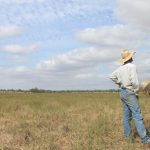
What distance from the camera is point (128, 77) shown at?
9633 millimetres

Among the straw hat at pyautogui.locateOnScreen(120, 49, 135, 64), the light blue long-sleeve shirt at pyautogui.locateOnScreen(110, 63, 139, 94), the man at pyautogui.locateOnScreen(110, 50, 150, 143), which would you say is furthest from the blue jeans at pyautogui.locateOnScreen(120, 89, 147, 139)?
the straw hat at pyautogui.locateOnScreen(120, 49, 135, 64)

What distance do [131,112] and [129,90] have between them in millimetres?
537

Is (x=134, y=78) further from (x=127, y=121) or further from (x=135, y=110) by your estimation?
(x=127, y=121)

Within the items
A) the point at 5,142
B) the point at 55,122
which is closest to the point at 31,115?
the point at 55,122

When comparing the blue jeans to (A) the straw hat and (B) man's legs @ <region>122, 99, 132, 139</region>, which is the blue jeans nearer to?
(B) man's legs @ <region>122, 99, 132, 139</region>

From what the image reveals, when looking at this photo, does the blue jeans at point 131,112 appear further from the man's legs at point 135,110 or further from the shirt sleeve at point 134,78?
the shirt sleeve at point 134,78

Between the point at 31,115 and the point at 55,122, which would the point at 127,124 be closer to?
the point at 55,122

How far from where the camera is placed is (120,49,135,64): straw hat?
9.74 m

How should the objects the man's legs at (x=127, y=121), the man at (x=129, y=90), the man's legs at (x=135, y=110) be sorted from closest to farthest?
the man's legs at (x=135, y=110), the man at (x=129, y=90), the man's legs at (x=127, y=121)

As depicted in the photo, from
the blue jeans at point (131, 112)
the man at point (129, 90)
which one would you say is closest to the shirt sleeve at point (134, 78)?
the man at point (129, 90)

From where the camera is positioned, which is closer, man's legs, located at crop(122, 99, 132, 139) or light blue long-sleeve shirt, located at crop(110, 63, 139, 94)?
light blue long-sleeve shirt, located at crop(110, 63, 139, 94)

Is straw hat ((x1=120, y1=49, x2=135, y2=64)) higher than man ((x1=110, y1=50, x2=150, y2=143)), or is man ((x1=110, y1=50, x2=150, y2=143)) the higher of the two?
straw hat ((x1=120, y1=49, x2=135, y2=64))

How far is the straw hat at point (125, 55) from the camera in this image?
9742mm

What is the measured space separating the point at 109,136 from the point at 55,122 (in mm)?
2861
